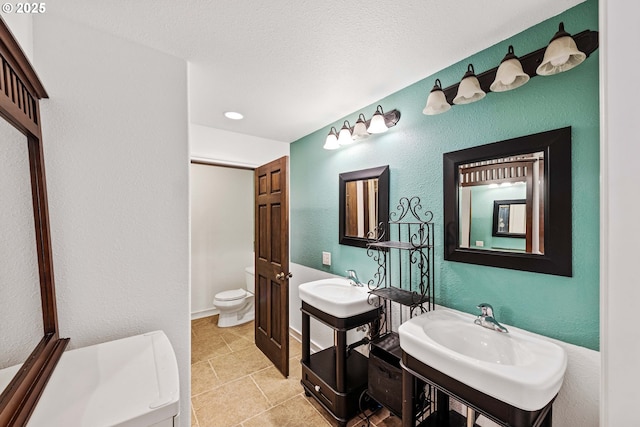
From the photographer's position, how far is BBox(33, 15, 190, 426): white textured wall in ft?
3.86

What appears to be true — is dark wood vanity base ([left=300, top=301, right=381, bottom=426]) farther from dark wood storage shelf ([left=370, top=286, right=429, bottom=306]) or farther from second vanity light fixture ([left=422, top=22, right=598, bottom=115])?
second vanity light fixture ([left=422, top=22, right=598, bottom=115])

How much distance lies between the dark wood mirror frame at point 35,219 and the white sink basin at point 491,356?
137 cm

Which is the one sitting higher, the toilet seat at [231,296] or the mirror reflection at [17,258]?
the mirror reflection at [17,258]

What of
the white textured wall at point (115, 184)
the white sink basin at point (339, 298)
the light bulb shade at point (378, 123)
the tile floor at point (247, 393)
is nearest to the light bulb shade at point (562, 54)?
the light bulb shade at point (378, 123)

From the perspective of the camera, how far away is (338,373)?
66.7 inches

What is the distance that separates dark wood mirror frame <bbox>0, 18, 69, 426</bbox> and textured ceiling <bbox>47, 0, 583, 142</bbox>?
48cm

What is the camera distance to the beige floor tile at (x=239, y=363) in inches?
89.0

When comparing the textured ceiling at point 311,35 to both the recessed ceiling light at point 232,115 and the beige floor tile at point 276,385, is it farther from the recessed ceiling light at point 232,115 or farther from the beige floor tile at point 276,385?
the beige floor tile at point 276,385

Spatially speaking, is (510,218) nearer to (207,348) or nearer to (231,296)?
(207,348)

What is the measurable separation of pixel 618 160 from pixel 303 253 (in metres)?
2.54

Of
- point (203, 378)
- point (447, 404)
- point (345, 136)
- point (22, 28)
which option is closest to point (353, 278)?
point (447, 404)

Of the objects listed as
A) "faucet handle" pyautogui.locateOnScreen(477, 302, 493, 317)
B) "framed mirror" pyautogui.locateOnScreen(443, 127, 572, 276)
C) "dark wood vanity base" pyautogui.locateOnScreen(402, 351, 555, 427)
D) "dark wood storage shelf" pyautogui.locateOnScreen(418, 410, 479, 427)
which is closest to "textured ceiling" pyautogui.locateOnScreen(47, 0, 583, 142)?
"framed mirror" pyautogui.locateOnScreen(443, 127, 572, 276)

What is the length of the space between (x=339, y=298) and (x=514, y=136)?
1.41m

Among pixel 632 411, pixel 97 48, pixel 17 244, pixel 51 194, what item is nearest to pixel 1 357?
pixel 17 244
